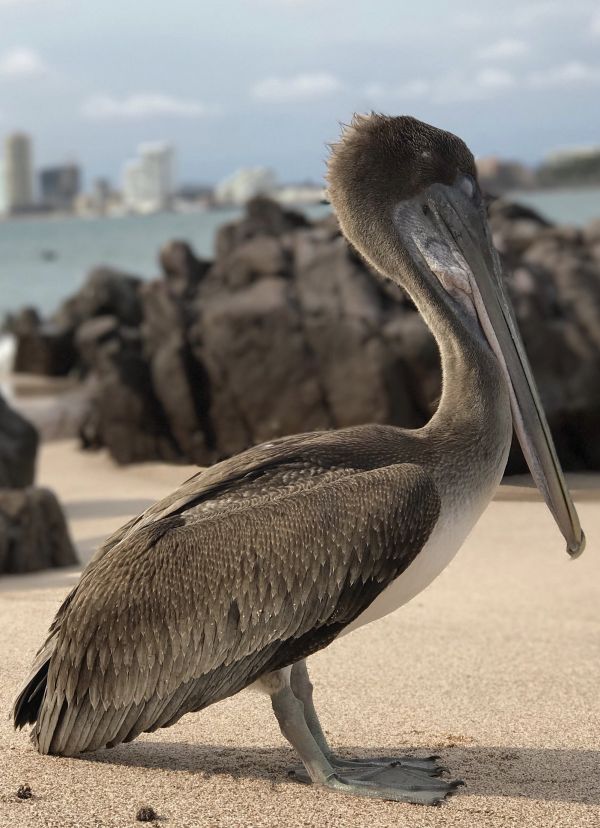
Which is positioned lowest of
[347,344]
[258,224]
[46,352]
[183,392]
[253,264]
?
[46,352]

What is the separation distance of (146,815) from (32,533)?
4.60m

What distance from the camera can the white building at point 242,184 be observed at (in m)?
105

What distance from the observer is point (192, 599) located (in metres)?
3.42

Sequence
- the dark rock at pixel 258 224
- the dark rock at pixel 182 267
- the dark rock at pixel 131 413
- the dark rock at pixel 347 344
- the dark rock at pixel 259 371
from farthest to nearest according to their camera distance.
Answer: the dark rock at pixel 258 224 → the dark rock at pixel 182 267 → the dark rock at pixel 131 413 → the dark rock at pixel 259 371 → the dark rock at pixel 347 344

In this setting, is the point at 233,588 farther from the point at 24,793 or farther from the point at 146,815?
the point at 24,793

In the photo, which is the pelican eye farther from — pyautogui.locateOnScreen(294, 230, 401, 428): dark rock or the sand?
pyautogui.locateOnScreen(294, 230, 401, 428): dark rock

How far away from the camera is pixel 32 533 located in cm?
770

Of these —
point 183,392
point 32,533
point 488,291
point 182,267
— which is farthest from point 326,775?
point 182,267

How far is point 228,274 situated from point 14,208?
423ft

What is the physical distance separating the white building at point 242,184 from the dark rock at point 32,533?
93731mm

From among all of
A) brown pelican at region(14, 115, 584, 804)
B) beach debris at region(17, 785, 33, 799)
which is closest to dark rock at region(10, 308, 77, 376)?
brown pelican at region(14, 115, 584, 804)

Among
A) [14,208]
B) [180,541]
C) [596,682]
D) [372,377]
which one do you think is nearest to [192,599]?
[180,541]

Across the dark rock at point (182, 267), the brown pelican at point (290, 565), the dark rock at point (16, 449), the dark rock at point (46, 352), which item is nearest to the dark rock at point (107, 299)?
the dark rock at point (46, 352)

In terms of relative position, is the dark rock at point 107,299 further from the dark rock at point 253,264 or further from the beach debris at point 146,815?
the beach debris at point 146,815
